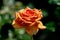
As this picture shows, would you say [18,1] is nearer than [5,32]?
No

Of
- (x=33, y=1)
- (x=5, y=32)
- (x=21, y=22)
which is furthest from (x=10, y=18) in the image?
(x=21, y=22)

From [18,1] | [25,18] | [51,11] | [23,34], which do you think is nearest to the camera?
[25,18]

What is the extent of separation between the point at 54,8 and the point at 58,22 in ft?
0.30

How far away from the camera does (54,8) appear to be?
1685 millimetres

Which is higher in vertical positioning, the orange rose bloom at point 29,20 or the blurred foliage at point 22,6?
the orange rose bloom at point 29,20

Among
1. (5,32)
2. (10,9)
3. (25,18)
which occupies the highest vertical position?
(25,18)

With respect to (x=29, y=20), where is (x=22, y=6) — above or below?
below

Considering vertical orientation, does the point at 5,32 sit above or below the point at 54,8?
below

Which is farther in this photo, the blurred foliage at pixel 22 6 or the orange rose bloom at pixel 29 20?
the blurred foliage at pixel 22 6

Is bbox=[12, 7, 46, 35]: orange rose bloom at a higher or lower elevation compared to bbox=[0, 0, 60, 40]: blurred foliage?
higher

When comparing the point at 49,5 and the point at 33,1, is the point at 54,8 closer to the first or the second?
the point at 49,5

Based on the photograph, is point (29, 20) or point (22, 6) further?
point (22, 6)

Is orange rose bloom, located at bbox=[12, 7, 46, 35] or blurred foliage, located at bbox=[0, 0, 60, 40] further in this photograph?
blurred foliage, located at bbox=[0, 0, 60, 40]

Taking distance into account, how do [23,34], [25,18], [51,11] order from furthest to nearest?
1. [51,11]
2. [23,34]
3. [25,18]
